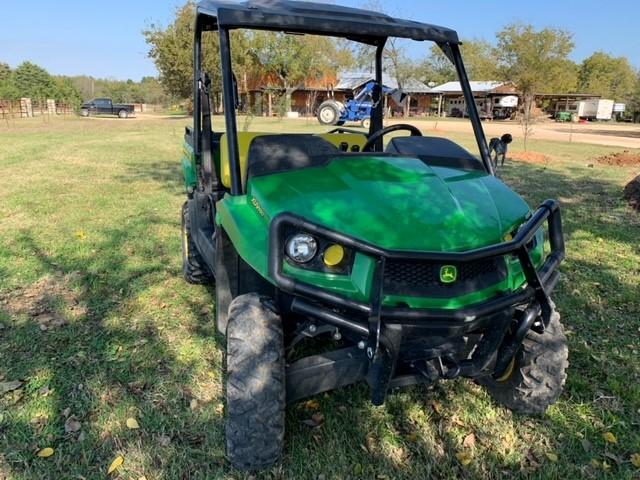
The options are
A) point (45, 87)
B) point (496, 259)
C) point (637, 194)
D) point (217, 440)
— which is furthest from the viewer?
point (45, 87)

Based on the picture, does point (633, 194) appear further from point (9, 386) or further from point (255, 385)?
point (9, 386)

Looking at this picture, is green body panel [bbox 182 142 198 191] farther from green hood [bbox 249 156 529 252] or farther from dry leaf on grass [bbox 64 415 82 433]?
dry leaf on grass [bbox 64 415 82 433]

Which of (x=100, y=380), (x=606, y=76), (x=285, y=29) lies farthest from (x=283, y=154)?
(x=606, y=76)

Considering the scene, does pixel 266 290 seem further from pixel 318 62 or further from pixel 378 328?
pixel 318 62

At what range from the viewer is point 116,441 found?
246cm

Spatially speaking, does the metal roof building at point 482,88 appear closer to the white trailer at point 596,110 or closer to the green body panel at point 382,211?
the white trailer at point 596,110

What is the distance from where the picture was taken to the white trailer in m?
55.5

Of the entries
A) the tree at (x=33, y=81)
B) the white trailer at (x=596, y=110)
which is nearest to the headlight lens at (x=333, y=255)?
A: the tree at (x=33, y=81)

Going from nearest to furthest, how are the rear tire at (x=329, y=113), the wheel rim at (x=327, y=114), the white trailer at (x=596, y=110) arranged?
the rear tire at (x=329, y=113) < the wheel rim at (x=327, y=114) < the white trailer at (x=596, y=110)

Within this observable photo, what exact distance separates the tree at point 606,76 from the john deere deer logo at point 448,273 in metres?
76.4

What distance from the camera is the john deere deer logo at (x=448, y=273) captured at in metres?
1.98

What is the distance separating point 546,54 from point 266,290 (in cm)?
5750

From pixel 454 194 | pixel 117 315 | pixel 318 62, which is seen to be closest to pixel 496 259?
pixel 454 194

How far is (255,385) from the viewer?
2082 millimetres
